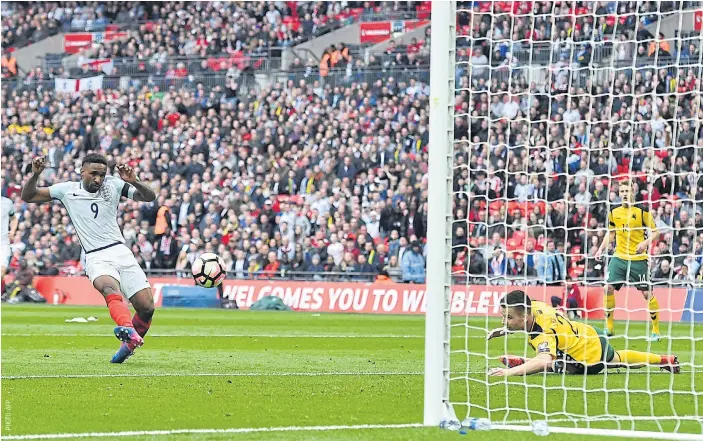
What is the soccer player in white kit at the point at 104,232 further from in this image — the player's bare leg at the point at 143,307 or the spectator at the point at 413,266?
the spectator at the point at 413,266

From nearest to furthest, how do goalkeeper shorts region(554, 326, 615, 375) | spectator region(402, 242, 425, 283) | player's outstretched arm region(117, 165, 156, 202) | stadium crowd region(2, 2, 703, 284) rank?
1. goalkeeper shorts region(554, 326, 615, 375)
2. player's outstretched arm region(117, 165, 156, 202)
3. spectator region(402, 242, 425, 283)
4. stadium crowd region(2, 2, 703, 284)

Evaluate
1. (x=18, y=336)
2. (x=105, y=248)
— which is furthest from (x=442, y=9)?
(x=18, y=336)

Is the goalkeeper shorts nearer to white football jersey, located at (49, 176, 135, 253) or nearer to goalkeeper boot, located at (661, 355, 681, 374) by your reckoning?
goalkeeper boot, located at (661, 355, 681, 374)

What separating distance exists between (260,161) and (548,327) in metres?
18.1

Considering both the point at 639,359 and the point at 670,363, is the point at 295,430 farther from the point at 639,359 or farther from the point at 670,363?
the point at 639,359

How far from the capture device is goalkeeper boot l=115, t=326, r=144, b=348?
1009 cm

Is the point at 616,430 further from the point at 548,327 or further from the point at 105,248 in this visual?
the point at 105,248

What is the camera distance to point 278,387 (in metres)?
8.90

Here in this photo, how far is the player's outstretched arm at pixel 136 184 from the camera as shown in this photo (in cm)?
949

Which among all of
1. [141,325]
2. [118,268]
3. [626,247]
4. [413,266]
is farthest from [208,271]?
[413,266]

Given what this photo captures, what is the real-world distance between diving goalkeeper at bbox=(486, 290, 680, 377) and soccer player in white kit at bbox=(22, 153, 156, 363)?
361 centimetres

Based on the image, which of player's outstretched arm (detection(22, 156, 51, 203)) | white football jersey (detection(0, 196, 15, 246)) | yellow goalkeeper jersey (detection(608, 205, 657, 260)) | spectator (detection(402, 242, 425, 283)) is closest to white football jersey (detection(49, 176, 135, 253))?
player's outstretched arm (detection(22, 156, 51, 203))

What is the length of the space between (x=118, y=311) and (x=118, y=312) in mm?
12

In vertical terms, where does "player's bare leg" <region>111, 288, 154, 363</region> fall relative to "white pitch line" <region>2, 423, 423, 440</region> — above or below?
below
